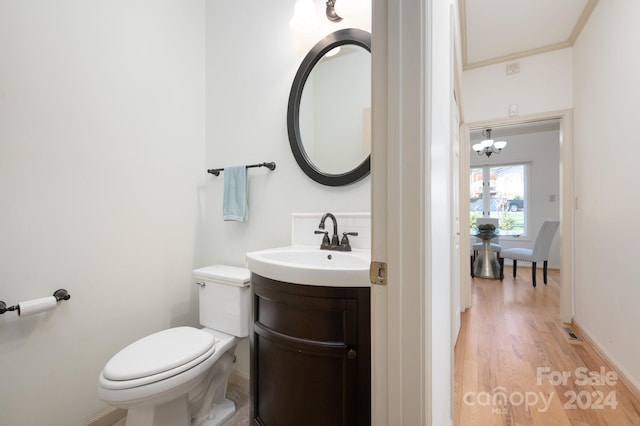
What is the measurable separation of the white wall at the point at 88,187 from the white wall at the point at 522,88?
2.82 m

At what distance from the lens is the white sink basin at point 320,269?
89 centimetres

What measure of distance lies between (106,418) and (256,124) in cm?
180

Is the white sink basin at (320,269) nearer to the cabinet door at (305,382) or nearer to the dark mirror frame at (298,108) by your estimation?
the cabinet door at (305,382)

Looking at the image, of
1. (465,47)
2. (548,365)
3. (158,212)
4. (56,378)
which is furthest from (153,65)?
(548,365)

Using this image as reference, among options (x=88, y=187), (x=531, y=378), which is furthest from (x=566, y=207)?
(x=88, y=187)

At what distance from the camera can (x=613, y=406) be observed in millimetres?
1476

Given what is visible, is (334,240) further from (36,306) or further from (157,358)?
(36,306)

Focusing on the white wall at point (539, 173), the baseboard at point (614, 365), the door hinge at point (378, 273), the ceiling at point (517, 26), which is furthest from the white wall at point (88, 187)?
the white wall at point (539, 173)

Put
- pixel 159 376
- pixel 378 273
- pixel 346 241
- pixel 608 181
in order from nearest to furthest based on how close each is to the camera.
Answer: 1. pixel 378 273
2. pixel 159 376
3. pixel 346 241
4. pixel 608 181

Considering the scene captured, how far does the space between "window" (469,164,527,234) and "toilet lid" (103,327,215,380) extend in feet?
20.0

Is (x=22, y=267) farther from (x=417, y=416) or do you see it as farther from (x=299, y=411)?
(x=417, y=416)

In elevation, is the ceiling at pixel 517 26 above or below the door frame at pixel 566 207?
above

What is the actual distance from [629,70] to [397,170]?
2.18 metres

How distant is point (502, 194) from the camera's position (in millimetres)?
5676
